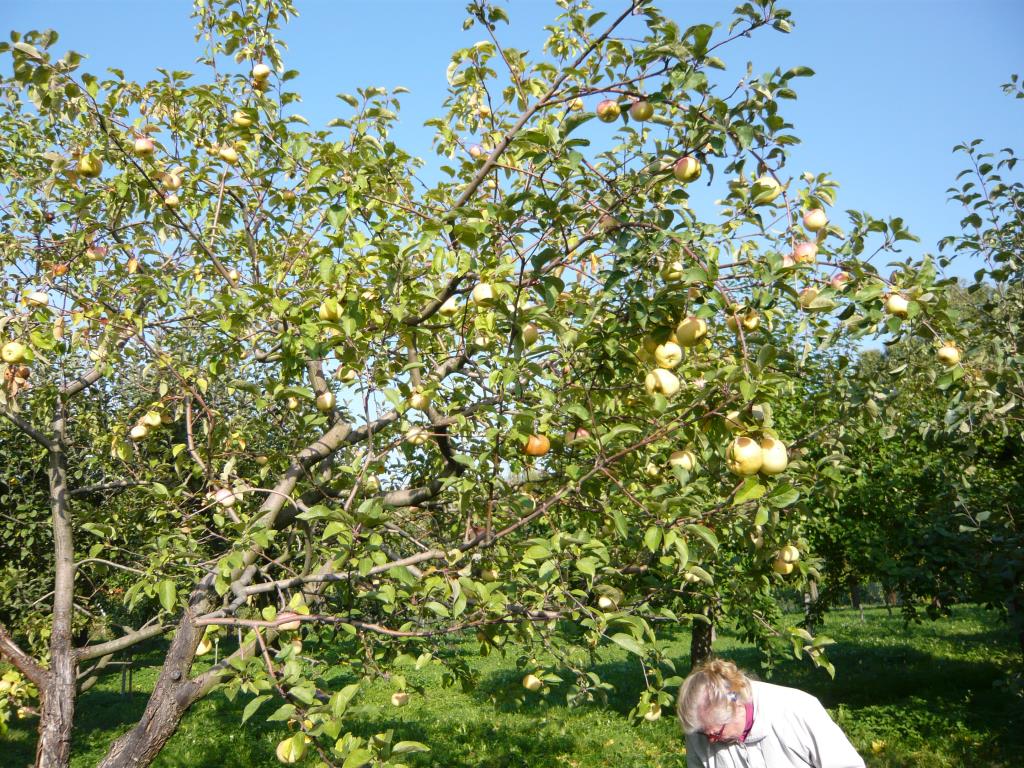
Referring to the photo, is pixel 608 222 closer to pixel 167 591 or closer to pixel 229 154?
pixel 167 591

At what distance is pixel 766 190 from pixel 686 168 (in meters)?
0.33

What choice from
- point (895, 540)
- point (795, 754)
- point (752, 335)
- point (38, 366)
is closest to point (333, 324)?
point (752, 335)

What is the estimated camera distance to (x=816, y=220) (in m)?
2.86

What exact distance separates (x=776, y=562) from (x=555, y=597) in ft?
3.77

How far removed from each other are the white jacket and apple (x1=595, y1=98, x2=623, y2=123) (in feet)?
8.26

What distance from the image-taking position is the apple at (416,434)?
2902 millimetres

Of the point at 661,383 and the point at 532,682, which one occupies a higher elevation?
the point at 661,383

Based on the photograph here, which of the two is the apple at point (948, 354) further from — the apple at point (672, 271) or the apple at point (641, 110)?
the apple at point (641, 110)

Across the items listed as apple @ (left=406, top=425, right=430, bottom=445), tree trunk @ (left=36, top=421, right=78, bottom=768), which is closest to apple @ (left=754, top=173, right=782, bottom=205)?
apple @ (left=406, top=425, right=430, bottom=445)

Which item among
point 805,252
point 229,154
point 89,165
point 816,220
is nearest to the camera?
point 805,252

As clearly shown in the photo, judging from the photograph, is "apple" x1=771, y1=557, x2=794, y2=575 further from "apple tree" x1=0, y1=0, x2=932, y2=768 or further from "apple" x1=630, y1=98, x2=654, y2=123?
"apple" x1=630, y1=98, x2=654, y2=123

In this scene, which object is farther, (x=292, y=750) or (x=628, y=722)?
(x=628, y=722)

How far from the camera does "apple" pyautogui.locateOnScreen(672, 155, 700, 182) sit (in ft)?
8.66

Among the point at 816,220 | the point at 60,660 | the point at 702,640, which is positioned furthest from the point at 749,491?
the point at 702,640
